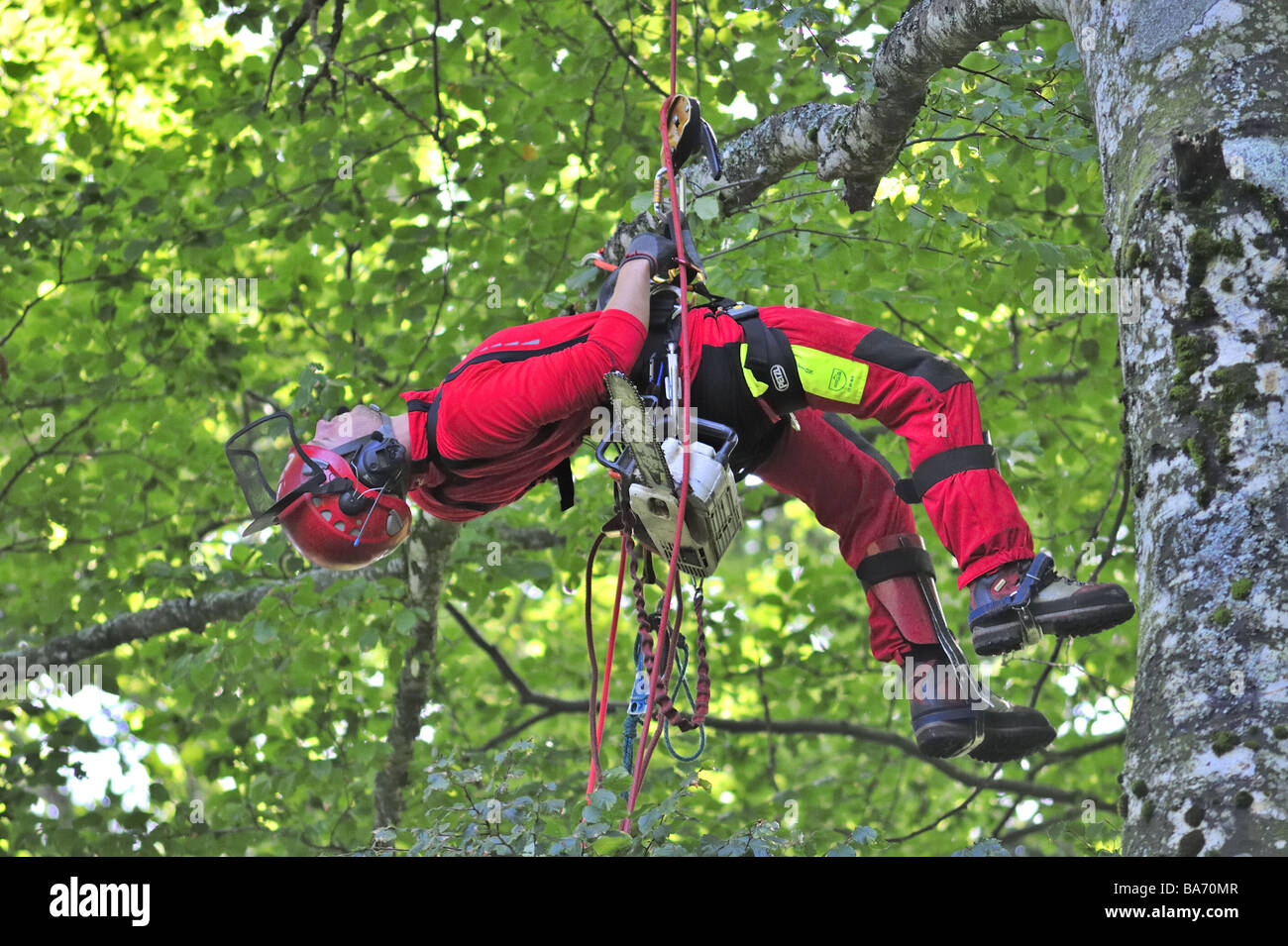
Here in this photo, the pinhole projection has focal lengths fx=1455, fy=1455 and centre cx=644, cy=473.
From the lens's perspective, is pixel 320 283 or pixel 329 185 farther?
pixel 320 283

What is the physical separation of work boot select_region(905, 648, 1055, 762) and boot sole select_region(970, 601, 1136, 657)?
0.44 m

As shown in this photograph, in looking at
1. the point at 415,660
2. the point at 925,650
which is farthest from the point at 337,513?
the point at 415,660

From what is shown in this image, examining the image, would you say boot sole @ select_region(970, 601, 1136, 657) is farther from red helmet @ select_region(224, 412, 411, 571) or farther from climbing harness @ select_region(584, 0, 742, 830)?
red helmet @ select_region(224, 412, 411, 571)

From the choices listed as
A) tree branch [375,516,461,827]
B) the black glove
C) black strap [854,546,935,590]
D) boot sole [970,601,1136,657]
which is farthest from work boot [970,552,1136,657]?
tree branch [375,516,461,827]

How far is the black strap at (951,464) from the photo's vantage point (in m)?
3.81

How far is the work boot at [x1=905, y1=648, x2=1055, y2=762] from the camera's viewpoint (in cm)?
409

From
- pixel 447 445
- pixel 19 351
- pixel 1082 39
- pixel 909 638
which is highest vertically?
pixel 19 351

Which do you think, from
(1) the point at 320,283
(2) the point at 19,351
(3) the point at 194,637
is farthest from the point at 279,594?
(2) the point at 19,351

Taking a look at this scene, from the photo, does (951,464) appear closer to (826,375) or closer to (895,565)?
(826,375)

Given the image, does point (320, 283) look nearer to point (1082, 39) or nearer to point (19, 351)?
point (19, 351)

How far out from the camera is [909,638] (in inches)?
168

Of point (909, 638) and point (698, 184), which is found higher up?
point (698, 184)
